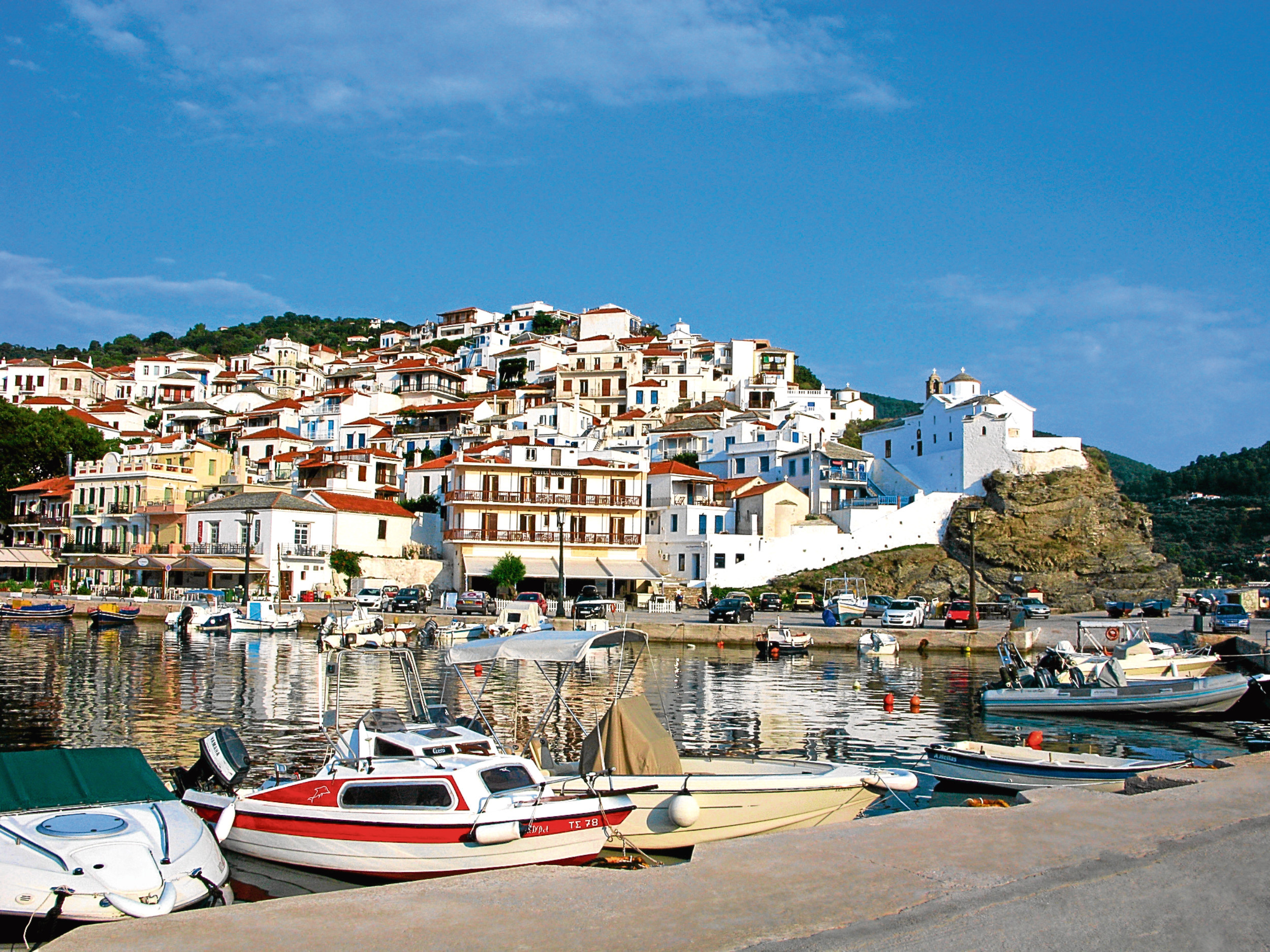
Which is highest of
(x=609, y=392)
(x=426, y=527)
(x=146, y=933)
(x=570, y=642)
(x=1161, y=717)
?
(x=609, y=392)

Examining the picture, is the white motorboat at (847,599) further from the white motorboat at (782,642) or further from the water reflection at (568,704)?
the water reflection at (568,704)

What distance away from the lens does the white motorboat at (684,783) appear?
13.5m

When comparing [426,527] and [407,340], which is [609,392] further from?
[407,340]

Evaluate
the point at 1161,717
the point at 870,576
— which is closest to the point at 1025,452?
the point at 870,576

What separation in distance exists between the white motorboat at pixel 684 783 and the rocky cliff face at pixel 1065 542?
5216 cm

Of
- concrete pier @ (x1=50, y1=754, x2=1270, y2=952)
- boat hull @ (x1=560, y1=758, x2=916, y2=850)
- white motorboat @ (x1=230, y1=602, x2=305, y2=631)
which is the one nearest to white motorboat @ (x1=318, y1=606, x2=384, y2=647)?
white motorboat @ (x1=230, y1=602, x2=305, y2=631)

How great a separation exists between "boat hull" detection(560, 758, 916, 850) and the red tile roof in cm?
5596

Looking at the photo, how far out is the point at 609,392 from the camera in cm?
10862

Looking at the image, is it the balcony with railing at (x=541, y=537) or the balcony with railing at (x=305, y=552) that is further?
the balcony with railing at (x=541, y=537)

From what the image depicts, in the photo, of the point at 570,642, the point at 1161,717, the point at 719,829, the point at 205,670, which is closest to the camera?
the point at 719,829

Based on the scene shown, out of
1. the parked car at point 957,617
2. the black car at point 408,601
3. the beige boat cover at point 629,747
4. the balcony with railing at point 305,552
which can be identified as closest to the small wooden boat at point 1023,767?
the beige boat cover at point 629,747

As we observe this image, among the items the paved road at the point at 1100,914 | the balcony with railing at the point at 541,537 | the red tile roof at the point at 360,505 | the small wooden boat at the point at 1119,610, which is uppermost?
the red tile roof at the point at 360,505

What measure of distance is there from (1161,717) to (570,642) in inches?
732

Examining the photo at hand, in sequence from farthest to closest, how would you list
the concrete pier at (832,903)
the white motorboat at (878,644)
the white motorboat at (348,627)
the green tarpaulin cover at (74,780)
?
the white motorboat at (348,627), the white motorboat at (878,644), the green tarpaulin cover at (74,780), the concrete pier at (832,903)
